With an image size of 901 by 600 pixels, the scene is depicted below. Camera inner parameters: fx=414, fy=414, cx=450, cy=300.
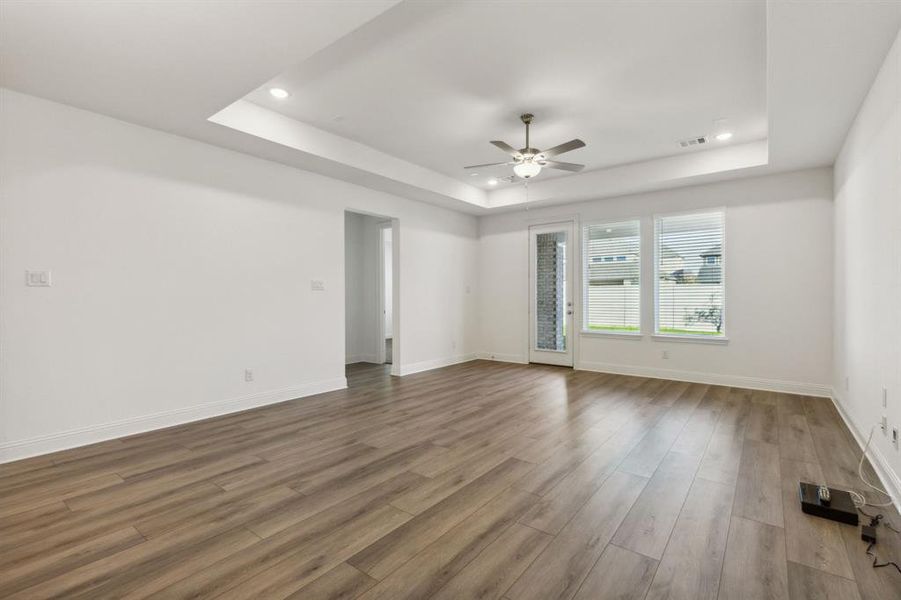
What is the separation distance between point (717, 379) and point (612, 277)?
2023 millimetres

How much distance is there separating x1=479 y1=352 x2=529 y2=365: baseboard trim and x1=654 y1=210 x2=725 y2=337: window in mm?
2337

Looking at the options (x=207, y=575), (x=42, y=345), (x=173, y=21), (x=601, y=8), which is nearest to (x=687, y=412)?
(x=601, y=8)

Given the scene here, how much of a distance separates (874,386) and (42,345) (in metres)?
6.32

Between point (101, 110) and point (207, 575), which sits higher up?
point (101, 110)

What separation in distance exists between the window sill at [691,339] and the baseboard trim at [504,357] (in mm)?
2242

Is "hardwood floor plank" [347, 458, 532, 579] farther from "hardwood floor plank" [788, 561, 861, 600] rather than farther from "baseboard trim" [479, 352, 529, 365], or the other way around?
"baseboard trim" [479, 352, 529, 365]

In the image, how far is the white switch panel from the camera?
3.20 metres

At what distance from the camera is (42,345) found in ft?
10.7

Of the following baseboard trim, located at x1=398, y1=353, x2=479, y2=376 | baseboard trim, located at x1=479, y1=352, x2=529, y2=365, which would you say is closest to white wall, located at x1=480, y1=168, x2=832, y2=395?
baseboard trim, located at x1=479, y1=352, x2=529, y2=365

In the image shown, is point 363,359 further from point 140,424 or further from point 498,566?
point 498,566

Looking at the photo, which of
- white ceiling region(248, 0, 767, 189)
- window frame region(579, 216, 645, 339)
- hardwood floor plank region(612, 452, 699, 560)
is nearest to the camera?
hardwood floor plank region(612, 452, 699, 560)

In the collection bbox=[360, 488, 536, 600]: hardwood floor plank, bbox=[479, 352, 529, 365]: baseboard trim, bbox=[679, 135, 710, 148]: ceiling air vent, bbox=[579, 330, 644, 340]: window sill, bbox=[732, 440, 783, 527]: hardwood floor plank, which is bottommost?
bbox=[732, 440, 783, 527]: hardwood floor plank

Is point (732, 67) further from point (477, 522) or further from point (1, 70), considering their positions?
point (1, 70)

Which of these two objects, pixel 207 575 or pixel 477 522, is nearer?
A: pixel 207 575
